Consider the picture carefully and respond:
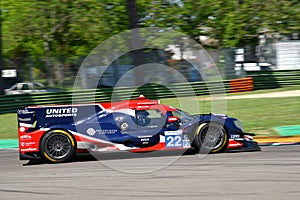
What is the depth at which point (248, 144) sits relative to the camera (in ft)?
33.5

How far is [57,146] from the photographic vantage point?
9828mm

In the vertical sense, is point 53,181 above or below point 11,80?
below

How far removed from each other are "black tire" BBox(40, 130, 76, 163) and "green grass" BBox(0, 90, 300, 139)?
5.01 m

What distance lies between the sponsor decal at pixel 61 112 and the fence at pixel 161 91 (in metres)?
11.5

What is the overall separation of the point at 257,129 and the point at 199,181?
6.26 m

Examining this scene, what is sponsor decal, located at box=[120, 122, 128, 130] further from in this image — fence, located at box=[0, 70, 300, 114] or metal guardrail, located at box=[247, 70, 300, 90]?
metal guardrail, located at box=[247, 70, 300, 90]

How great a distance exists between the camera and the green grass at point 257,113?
14172 mm

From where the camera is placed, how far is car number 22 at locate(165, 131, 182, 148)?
9.81m

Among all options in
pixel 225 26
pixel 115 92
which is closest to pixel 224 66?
pixel 115 92

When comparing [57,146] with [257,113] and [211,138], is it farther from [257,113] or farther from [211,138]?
[257,113]

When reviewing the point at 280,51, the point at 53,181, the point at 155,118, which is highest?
the point at 280,51

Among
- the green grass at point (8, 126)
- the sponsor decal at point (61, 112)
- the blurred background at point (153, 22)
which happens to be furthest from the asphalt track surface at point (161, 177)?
the blurred background at point (153, 22)

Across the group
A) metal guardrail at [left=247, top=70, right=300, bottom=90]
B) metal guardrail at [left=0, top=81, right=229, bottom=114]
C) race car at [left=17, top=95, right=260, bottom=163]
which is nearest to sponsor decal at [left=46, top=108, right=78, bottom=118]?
race car at [left=17, top=95, right=260, bottom=163]

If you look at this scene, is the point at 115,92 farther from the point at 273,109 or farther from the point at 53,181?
the point at 53,181
